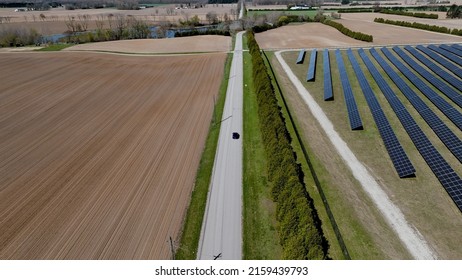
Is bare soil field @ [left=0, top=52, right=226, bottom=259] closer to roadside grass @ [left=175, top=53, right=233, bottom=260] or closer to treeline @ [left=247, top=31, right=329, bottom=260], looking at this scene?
roadside grass @ [left=175, top=53, right=233, bottom=260]

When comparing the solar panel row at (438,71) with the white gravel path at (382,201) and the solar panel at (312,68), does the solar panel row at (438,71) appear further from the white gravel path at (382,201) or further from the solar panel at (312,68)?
the white gravel path at (382,201)

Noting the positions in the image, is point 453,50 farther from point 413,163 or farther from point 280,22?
point 280,22

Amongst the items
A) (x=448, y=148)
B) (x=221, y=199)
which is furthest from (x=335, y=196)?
(x=448, y=148)

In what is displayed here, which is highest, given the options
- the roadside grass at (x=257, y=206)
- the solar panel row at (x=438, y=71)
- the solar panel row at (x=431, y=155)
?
the solar panel row at (x=438, y=71)

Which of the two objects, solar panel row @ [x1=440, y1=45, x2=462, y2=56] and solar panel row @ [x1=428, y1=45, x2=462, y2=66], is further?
solar panel row @ [x1=440, y1=45, x2=462, y2=56]

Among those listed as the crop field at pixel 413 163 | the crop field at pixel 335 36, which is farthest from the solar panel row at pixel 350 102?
the crop field at pixel 335 36

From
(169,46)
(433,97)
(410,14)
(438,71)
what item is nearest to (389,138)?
(433,97)

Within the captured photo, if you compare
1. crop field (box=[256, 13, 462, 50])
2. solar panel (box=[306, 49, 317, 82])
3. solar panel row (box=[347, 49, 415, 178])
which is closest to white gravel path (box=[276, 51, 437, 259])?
solar panel row (box=[347, 49, 415, 178])
